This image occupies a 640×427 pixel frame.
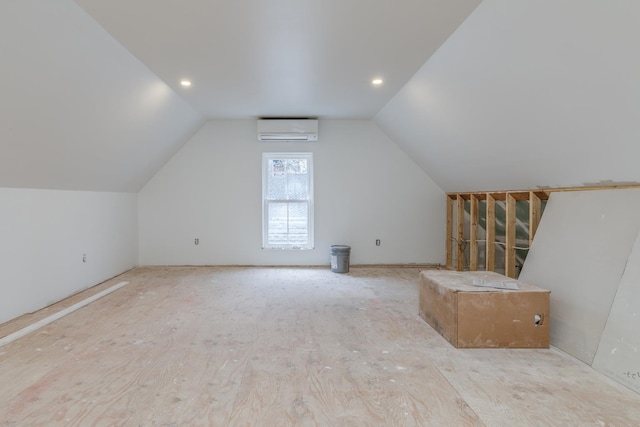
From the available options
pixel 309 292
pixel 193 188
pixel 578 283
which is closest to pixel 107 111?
pixel 193 188

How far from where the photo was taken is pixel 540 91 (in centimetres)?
257

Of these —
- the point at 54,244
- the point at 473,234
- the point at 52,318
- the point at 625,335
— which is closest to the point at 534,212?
the point at 473,234

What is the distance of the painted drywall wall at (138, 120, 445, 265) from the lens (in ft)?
19.5

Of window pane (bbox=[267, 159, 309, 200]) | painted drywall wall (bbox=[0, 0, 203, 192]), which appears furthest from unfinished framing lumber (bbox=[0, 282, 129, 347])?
window pane (bbox=[267, 159, 309, 200])

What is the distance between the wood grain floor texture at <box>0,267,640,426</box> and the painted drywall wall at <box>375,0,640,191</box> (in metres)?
1.59

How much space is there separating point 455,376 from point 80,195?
14.7 feet

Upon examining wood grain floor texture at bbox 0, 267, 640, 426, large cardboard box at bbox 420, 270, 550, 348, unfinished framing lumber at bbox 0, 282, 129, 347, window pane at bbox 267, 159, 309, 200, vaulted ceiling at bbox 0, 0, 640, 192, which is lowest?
wood grain floor texture at bbox 0, 267, 640, 426

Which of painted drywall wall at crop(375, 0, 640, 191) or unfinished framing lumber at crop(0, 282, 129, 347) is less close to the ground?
painted drywall wall at crop(375, 0, 640, 191)

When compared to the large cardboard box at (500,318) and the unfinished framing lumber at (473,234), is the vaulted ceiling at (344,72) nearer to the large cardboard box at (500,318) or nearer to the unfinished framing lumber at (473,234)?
the unfinished framing lumber at (473,234)

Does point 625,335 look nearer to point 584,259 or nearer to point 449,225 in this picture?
point 584,259

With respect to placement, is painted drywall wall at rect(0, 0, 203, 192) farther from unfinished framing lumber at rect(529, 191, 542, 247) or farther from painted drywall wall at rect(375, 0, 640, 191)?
unfinished framing lumber at rect(529, 191, 542, 247)

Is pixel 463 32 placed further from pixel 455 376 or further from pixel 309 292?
pixel 309 292

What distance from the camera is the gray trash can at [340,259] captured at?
5551 millimetres

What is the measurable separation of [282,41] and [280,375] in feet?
8.32
